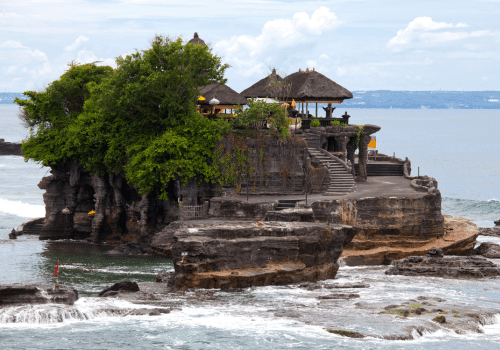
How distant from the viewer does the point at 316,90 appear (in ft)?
195

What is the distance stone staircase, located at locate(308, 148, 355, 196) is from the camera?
53719mm

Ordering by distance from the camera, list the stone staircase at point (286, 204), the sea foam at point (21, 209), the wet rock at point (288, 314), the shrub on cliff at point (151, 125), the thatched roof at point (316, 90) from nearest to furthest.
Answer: the wet rock at point (288, 314)
the stone staircase at point (286, 204)
the shrub on cliff at point (151, 125)
the thatched roof at point (316, 90)
the sea foam at point (21, 209)

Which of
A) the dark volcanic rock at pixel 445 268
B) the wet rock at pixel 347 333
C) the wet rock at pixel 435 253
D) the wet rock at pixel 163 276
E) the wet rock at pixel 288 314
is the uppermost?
the wet rock at pixel 435 253

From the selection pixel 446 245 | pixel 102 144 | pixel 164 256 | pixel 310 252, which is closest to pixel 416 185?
pixel 446 245

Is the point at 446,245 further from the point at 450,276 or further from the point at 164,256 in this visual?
the point at 164,256

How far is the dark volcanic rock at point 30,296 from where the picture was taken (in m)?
35.0

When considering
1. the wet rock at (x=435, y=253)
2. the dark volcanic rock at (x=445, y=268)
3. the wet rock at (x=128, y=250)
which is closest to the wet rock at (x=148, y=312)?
the dark volcanic rock at (x=445, y=268)

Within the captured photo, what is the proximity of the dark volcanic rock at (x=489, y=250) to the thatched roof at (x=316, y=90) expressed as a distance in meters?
16.3

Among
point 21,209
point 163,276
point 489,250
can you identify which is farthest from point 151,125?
point 21,209

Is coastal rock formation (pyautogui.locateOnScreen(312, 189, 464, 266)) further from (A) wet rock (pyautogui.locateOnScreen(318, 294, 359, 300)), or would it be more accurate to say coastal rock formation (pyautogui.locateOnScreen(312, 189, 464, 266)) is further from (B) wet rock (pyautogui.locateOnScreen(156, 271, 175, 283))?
(B) wet rock (pyautogui.locateOnScreen(156, 271, 175, 283))

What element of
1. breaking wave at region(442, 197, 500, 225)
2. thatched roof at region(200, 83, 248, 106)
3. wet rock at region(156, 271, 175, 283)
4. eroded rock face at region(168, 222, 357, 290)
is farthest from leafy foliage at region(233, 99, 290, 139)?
breaking wave at region(442, 197, 500, 225)

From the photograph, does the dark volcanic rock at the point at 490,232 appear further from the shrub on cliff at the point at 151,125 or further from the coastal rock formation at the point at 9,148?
the coastal rock formation at the point at 9,148

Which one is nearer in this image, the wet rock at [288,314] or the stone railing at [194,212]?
the wet rock at [288,314]

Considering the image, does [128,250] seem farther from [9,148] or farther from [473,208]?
[9,148]
